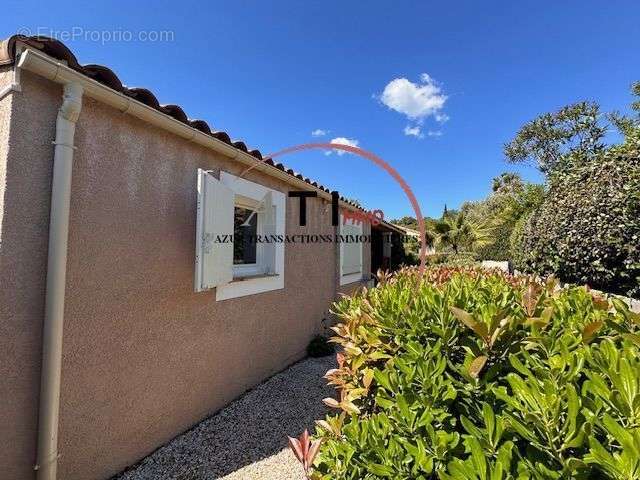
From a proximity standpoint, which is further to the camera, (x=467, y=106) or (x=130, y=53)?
(x=467, y=106)

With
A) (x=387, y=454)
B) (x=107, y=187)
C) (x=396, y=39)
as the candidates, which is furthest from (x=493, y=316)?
(x=396, y=39)

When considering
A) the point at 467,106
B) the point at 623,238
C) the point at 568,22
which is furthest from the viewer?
the point at 467,106

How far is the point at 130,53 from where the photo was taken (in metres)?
5.03

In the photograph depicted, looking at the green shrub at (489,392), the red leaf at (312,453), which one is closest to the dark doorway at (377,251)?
the green shrub at (489,392)

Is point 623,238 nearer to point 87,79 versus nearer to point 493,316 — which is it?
point 493,316

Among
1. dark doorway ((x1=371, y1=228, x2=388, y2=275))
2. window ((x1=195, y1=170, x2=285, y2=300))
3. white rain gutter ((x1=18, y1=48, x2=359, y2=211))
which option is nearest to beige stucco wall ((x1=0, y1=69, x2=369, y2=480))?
white rain gutter ((x1=18, y1=48, x2=359, y2=211))

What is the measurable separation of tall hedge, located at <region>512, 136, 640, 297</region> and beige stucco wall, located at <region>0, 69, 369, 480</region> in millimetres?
7211

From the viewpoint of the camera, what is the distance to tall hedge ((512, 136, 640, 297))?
6.19 metres

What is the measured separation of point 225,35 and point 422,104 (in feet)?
54.7

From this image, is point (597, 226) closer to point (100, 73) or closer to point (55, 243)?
point (100, 73)

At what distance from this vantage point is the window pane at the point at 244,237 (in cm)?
653

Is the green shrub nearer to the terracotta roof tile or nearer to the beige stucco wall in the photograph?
the beige stucco wall

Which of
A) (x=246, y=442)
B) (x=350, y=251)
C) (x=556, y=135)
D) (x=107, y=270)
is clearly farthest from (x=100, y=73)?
(x=556, y=135)

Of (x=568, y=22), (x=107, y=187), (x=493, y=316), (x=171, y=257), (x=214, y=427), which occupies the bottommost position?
(x=214, y=427)
